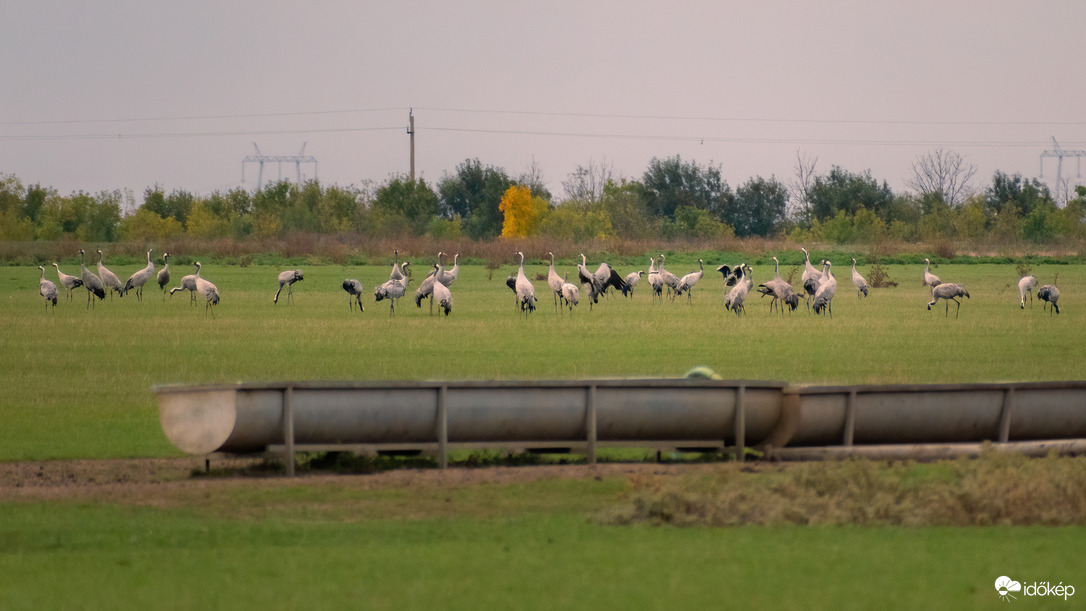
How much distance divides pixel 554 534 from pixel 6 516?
4.24 meters

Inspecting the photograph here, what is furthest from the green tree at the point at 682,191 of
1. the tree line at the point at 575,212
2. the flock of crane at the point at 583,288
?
the flock of crane at the point at 583,288

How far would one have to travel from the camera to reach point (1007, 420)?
12.5 m

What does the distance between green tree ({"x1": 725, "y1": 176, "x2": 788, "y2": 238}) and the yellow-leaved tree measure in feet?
63.5

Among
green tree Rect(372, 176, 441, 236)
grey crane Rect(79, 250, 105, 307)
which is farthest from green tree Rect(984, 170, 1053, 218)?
grey crane Rect(79, 250, 105, 307)

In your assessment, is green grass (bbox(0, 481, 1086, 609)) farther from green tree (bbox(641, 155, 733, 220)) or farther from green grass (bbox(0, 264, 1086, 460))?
green tree (bbox(641, 155, 733, 220))

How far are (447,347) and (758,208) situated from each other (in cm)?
9399

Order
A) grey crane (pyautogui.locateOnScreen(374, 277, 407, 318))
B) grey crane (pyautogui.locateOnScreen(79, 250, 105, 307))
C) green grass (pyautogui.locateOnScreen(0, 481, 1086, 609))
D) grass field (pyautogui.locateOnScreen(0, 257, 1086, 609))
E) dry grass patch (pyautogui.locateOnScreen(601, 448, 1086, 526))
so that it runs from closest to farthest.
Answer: green grass (pyautogui.locateOnScreen(0, 481, 1086, 609)), grass field (pyautogui.locateOnScreen(0, 257, 1086, 609)), dry grass patch (pyautogui.locateOnScreen(601, 448, 1086, 526)), grey crane (pyautogui.locateOnScreen(374, 277, 407, 318)), grey crane (pyautogui.locateOnScreen(79, 250, 105, 307))

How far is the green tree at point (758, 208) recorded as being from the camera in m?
114

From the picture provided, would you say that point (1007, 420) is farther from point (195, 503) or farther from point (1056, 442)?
point (195, 503)

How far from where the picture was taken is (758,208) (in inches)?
4520

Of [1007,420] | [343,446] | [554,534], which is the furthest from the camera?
[1007,420]

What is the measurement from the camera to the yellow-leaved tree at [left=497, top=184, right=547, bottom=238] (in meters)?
102

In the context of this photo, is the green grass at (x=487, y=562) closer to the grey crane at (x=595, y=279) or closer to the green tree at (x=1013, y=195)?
the grey crane at (x=595, y=279)

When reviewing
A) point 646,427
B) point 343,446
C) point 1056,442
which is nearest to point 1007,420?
point 1056,442
